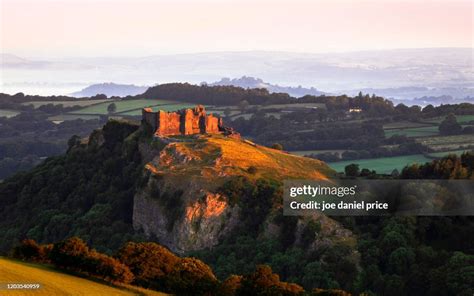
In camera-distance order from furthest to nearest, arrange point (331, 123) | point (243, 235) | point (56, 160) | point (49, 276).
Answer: point (331, 123) → point (56, 160) → point (243, 235) → point (49, 276)

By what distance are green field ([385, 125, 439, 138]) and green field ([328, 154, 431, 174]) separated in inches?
573

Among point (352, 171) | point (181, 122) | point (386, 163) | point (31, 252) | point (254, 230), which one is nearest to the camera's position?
point (31, 252)

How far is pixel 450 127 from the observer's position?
470 feet

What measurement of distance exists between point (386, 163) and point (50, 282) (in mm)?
81224

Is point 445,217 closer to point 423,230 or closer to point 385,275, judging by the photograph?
point 423,230

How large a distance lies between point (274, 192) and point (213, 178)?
5351mm

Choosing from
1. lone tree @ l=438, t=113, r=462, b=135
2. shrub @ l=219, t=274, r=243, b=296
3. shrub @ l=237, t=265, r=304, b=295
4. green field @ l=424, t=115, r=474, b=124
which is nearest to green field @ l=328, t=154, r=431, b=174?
lone tree @ l=438, t=113, r=462, b=135

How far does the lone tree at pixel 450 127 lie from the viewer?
463ft

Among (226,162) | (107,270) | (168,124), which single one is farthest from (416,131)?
(107,270)

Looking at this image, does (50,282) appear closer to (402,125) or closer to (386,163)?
(386,163)

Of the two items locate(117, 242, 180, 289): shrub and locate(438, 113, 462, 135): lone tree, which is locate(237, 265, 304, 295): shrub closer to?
locate(117, 242, 180, 289): shrub

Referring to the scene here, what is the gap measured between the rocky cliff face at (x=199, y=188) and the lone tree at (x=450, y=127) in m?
55.5

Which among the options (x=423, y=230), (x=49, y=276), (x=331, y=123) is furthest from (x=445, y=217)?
(x=331, y=123)

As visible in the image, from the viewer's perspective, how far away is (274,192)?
266 ft
